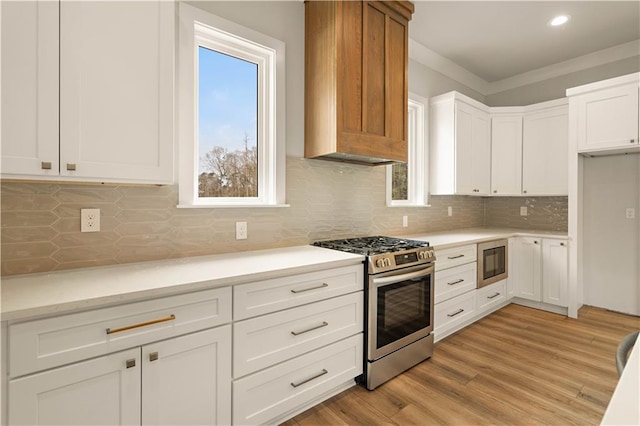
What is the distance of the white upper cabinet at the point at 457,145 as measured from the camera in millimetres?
3607

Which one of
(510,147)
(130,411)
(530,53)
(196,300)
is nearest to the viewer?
(130,411)

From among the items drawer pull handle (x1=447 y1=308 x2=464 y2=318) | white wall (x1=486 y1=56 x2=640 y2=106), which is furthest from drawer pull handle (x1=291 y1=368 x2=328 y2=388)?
white wall (x1=486 y1=56 x2=640 y2=106)

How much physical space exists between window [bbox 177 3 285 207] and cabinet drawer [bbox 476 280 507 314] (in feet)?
7.65

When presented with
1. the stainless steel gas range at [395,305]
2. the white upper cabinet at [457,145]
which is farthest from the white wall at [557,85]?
the stainless steel gas range at [395,305]

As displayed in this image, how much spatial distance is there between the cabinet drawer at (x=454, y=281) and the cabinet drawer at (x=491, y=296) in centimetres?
24

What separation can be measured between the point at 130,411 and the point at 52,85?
54.0 inches

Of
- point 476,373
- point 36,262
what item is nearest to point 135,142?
point 36,262

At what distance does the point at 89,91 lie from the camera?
1.41 m

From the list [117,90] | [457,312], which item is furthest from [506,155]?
[117,90]

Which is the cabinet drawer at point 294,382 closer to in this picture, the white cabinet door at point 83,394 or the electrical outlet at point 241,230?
the white cabinet door at point 83,394

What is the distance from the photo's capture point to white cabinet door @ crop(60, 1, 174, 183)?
1369 millimetres

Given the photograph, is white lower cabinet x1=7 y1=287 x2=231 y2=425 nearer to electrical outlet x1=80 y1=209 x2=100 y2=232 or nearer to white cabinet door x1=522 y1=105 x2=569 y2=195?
electrical outlet x1=80 y1=209 x2=100 y2=232

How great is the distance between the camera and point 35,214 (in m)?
1.55

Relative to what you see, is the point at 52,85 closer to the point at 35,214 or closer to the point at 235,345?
the point at 35,214
